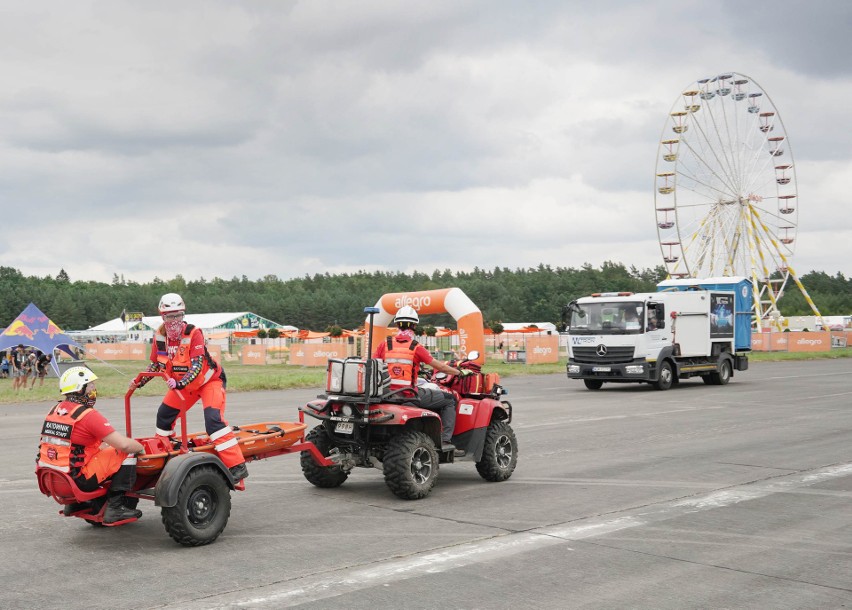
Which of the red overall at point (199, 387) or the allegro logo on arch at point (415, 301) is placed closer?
the red overall at point (199, 387)

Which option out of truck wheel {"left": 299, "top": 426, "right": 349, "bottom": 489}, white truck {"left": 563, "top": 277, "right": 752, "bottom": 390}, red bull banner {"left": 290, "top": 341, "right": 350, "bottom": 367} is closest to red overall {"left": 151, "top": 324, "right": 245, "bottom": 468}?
truck wheel {"left": 299, "top": 426, "right": 349, "bottom": 489}

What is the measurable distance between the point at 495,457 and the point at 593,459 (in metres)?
2.47

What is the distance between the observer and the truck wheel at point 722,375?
28.1m

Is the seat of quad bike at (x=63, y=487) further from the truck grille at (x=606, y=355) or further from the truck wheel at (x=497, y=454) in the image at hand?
the truck grille at (x=606, y=355)

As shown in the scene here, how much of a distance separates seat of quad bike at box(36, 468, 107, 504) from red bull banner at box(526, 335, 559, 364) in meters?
36.7

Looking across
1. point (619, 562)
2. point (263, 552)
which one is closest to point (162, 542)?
point (263, 552)

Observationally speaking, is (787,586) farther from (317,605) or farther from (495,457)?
(495,457)

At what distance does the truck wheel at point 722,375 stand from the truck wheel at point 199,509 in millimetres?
23346

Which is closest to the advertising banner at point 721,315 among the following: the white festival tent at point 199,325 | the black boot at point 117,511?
the black boot at point 117,511

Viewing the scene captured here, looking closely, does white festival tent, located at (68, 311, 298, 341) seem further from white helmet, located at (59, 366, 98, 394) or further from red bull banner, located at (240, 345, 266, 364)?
white helmet, located at (59, 366, 98, 394)

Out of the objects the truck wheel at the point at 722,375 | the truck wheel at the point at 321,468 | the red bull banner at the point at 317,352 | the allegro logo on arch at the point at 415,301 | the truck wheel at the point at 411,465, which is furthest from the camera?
the red bull banner at the point at 317,352

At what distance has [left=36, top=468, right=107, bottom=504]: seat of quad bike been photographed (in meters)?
6.84

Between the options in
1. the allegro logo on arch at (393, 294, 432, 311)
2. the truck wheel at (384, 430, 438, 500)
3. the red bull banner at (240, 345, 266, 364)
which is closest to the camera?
the truck wheel at (384, 430, 438, 500)

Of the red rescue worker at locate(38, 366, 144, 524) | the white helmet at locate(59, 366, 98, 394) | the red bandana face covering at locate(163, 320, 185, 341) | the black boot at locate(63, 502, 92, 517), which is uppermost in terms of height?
the red bandana face covering at locate(163, 320, 185, 341)
